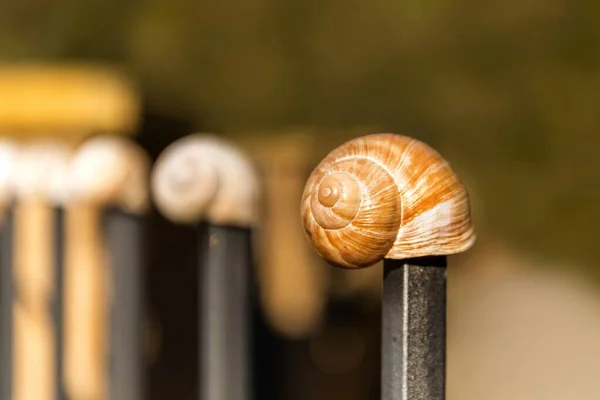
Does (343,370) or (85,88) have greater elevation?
(85,88)

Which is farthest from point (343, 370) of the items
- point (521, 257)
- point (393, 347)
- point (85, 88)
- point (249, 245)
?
point (393, 347)

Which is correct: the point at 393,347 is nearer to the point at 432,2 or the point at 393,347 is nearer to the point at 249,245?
the point at 249,245

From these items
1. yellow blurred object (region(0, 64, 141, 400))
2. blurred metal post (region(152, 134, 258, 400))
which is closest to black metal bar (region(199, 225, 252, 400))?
blurred metal post (region(152, 134, 258, 400))

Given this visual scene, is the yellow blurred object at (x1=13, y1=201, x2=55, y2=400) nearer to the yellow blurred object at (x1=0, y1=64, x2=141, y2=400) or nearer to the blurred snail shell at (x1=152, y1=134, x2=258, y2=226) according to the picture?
the yellow blurred object at (x1=0, y1=64, x2=141, y2=400)

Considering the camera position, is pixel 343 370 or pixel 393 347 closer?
pixel 393 347

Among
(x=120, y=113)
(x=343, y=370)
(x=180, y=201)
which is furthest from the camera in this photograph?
(x=343, y=370)

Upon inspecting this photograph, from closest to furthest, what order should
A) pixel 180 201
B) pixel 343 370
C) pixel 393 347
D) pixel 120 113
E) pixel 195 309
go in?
pixel 393 347 → pixel 180 201 → pixel 120 113 → pixel 195 309 → pixel 343 370

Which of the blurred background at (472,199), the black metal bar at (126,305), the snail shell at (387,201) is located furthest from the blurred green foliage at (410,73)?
→ the snail shell at (387,201)

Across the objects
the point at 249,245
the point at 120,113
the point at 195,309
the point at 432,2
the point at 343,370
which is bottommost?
the point at 343,370
